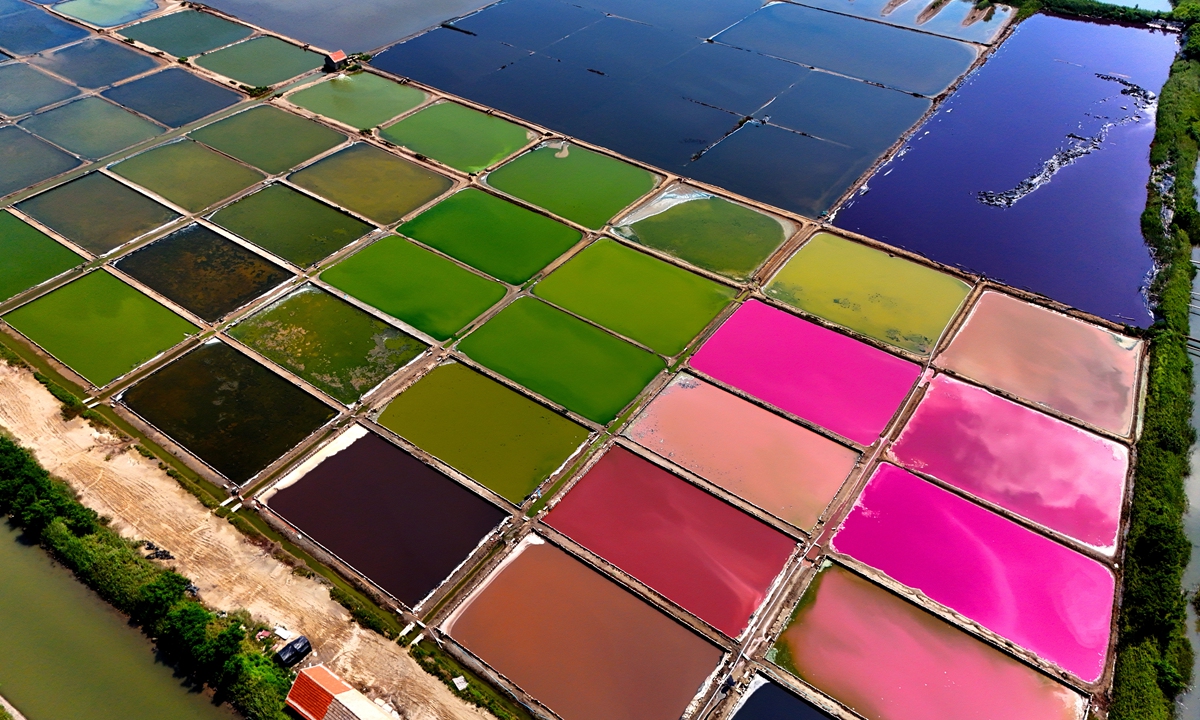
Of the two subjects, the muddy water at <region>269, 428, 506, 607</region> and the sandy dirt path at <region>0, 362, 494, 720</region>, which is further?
the muddy water at <region>269, 428, 506, 607</region>

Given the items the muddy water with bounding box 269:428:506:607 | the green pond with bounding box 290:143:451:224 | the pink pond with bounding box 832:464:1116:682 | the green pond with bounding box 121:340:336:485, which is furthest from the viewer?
the green pond with bounding box 290:143:451:224

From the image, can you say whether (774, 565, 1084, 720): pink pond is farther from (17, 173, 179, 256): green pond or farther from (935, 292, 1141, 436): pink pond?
(17, 173, 179, 256): green pond

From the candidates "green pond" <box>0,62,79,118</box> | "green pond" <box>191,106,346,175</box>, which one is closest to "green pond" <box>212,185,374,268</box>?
"green pond" <box>191,106,346,175</box>

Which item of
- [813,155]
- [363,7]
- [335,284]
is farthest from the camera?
[363,7]

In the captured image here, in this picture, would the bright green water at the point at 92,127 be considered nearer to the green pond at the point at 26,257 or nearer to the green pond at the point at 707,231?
the green pond at the point at 26,257

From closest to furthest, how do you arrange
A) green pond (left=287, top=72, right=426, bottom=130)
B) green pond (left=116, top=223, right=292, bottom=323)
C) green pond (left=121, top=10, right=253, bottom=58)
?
green pond (left=116, top=223, right=292, bottom=323)
green pond (left=287, top=72, right=426, bottom=130)
green pond (left=121, top=10, right=253, bottom=58)

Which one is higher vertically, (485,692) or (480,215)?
(480,215)

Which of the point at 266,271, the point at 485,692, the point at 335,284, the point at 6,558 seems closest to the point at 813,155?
the point at 335,284

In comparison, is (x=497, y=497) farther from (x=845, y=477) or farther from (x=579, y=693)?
(x=845, y=477)
